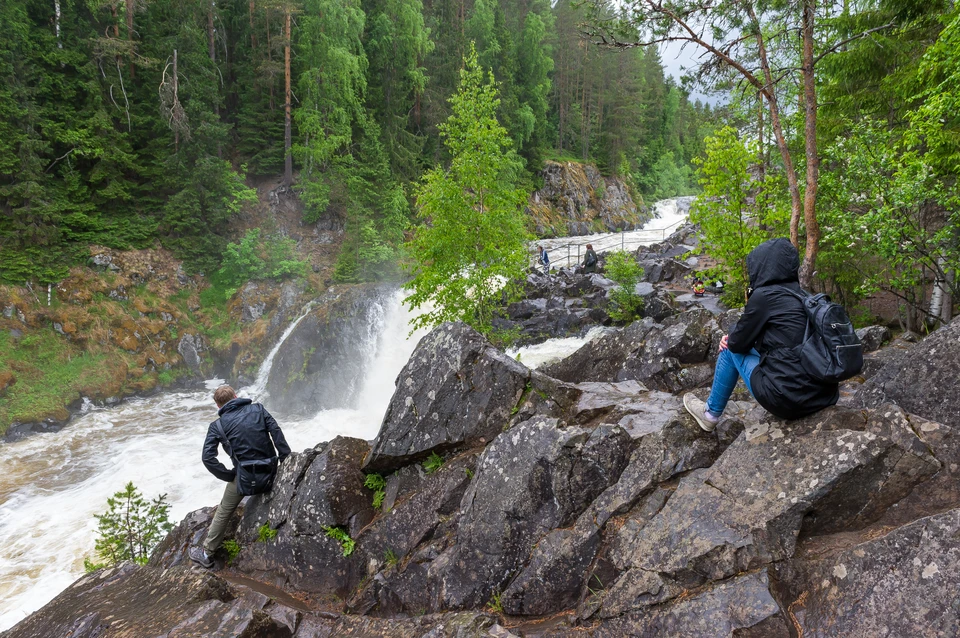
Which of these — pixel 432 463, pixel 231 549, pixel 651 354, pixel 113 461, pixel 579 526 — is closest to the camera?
pixel 579 526

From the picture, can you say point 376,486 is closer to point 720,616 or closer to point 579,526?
point 579,526

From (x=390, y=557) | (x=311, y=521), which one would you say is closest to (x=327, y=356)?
(x=311, y=521)

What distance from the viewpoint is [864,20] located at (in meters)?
10.1

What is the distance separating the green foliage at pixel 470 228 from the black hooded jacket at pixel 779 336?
6987 mm

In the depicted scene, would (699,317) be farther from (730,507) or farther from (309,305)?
(309,305)

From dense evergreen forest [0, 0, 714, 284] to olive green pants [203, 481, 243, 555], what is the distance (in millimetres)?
10879

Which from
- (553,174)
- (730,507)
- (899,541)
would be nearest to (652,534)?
(730,507)

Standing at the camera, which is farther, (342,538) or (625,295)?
(625,295)

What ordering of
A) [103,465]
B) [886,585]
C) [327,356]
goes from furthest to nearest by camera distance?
1. [327,356]
2. [103,465]
3. [886,585]

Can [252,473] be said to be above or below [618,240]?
below

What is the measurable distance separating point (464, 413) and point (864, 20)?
12291mm

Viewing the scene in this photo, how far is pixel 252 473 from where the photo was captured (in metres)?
6.22

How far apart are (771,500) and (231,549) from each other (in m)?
6.73

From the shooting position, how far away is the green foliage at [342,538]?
584 cm
